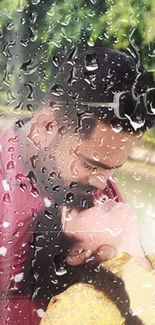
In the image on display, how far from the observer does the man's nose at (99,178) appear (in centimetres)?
577

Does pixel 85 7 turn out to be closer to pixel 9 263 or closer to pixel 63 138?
pixel 63 138

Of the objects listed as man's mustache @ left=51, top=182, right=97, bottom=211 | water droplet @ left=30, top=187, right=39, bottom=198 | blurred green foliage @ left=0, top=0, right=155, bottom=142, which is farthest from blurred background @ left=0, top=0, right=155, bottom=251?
water droplet @ left=30, top=187, right=39, bottom=198

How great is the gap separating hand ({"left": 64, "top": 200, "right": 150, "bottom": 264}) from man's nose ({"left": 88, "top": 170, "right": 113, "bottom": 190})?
0.20 feet

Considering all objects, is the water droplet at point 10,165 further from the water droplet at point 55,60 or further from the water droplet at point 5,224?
the water droplet at point 55,60

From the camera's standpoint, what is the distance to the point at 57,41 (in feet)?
18.9

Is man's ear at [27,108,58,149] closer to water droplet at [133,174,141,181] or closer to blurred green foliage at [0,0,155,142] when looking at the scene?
blurred green foliage at [0,0,155,142]

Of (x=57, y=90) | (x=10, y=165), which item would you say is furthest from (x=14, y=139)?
(x=57, y=90)

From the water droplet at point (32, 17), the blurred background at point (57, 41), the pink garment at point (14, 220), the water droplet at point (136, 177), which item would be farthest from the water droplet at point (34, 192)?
the water droplet at point (32, 17)

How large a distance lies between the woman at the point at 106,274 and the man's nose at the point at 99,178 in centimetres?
6

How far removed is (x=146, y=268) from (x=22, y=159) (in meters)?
0.54

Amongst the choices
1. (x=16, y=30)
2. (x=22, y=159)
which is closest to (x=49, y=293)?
(x=22, y=159)

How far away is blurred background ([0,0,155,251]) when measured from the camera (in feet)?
18.8

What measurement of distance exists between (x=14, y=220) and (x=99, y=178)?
308 millimetres

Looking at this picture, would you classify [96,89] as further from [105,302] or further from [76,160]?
[105,302]
